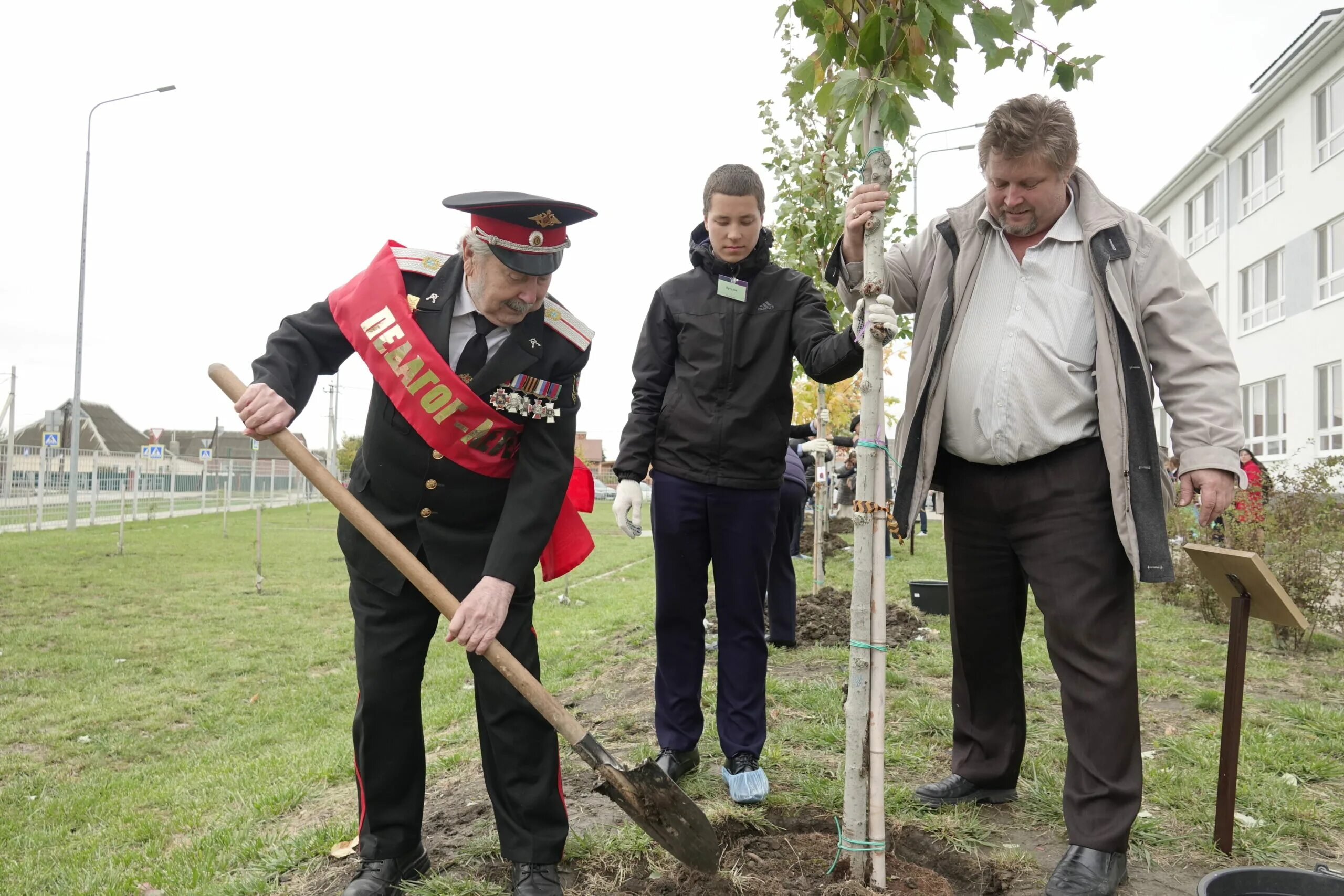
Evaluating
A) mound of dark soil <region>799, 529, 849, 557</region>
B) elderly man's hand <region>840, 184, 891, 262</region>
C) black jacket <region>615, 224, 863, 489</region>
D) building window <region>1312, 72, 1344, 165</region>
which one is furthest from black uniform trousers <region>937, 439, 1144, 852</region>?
building window <region>1312, 72, 1344, 165</region>

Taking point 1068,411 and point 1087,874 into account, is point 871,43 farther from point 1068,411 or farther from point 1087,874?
point 1087,874

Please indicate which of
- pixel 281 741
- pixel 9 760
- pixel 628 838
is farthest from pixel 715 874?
pixel 9 760

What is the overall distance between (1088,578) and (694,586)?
1376 mm

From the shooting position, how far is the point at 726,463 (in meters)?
3.30

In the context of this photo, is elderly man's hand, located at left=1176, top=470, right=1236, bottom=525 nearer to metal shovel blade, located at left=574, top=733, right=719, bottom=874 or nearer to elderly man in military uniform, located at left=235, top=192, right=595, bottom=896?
metal shovel blade, located at left=574, top=733, right=719, bottom=874

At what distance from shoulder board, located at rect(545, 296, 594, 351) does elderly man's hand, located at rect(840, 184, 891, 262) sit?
86 centimetres

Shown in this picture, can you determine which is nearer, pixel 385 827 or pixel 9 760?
pixel 385 827

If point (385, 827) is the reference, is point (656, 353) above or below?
above

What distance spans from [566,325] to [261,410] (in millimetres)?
918

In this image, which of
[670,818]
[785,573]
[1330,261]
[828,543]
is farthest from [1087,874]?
[1330,261]

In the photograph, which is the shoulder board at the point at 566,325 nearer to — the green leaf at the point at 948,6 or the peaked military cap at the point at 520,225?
the peaked military cap at the point at 520,225

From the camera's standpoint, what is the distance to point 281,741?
17.4 feet

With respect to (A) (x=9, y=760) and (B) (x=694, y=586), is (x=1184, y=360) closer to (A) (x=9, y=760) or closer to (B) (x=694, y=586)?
(B) (x=694, y=586)

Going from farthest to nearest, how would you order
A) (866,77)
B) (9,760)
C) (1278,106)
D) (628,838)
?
(1278,106)
(9,760)
(628,838)
(866,77)
